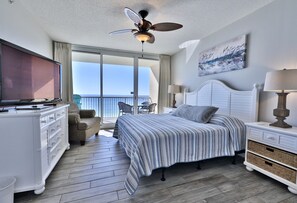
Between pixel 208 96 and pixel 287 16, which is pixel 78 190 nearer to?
pixel 208 96

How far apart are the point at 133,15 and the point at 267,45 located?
2.13m

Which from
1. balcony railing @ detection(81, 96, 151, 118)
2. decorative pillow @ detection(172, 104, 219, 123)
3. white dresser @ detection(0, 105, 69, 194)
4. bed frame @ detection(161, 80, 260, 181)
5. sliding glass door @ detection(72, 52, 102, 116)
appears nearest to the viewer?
white dresser @ detection(0, 105, 69, 194)

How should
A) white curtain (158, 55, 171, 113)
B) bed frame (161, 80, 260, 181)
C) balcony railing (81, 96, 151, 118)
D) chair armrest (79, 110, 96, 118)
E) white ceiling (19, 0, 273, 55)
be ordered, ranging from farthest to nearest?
balcony railing (81, 96, 151, 118) < white curtain (158, 55, 171, 113) < chair armrest (79, 110, 96, 118) < bed frame (161, 80, 260, 181) < white ceiling (19, 0, 273, 55)

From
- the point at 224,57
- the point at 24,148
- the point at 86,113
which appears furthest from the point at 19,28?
the point at 224,57

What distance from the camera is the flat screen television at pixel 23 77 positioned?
4.92ft

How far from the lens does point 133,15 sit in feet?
6.72

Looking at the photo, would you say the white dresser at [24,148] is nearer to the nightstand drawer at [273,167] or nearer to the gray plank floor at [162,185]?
the gray plank floor at [162,185]

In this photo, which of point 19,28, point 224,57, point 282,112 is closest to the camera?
point 282,112

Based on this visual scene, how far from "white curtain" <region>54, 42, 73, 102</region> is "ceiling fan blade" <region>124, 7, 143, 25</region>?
2737 mm

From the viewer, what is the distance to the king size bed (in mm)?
1730

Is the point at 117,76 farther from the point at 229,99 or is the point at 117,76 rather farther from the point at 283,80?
the point at 283,80

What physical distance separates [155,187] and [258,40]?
2.78m

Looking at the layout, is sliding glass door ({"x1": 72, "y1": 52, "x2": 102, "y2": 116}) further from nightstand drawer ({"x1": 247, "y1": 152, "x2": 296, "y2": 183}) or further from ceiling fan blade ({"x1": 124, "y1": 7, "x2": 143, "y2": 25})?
nightstand drawer ({"x1": 247, "y1": 152, "x2": 296, "y2": 183})

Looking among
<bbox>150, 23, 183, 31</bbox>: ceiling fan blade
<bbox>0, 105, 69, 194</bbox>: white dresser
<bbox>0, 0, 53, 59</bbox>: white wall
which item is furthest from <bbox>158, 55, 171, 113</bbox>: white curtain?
<bbox>0, 105, 69, 194</bbox>: white dresser
